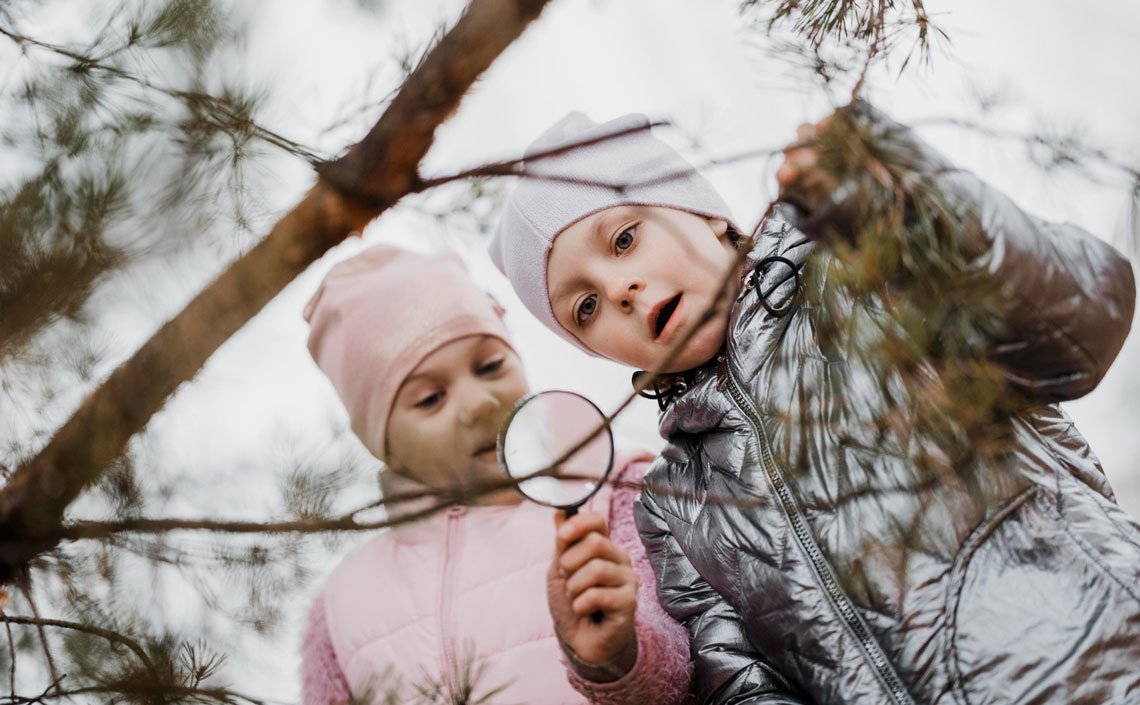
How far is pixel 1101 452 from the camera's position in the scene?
4.52 ft

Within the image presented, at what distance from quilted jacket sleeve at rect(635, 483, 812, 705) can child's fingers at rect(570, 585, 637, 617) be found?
0.56 feet

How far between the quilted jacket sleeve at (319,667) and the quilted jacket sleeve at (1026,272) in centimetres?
95

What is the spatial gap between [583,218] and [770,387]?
0.27 meters

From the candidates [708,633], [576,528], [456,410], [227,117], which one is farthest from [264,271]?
[708,633]

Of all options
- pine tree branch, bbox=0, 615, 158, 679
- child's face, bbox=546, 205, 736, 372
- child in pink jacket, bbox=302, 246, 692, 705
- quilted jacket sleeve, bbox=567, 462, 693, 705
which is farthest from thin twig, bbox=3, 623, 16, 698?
child's face, bbox=546, 205, 736, 372

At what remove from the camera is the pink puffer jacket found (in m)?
1.12

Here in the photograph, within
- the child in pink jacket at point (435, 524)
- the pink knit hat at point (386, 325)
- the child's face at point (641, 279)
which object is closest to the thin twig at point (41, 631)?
the child in pink jacket at point (435, 524)

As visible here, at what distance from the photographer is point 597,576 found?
856 mm

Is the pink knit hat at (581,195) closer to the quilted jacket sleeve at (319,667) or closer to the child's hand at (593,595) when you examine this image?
the child's hand at (593,595)

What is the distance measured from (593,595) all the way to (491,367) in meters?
0.44

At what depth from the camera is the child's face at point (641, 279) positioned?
929 millimetres

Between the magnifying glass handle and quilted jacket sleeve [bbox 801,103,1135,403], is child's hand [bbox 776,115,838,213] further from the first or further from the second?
the magnifying glass handle

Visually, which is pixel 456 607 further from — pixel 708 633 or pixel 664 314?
pixel 664 314

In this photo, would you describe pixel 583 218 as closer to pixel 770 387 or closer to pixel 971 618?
pixel 770 387
